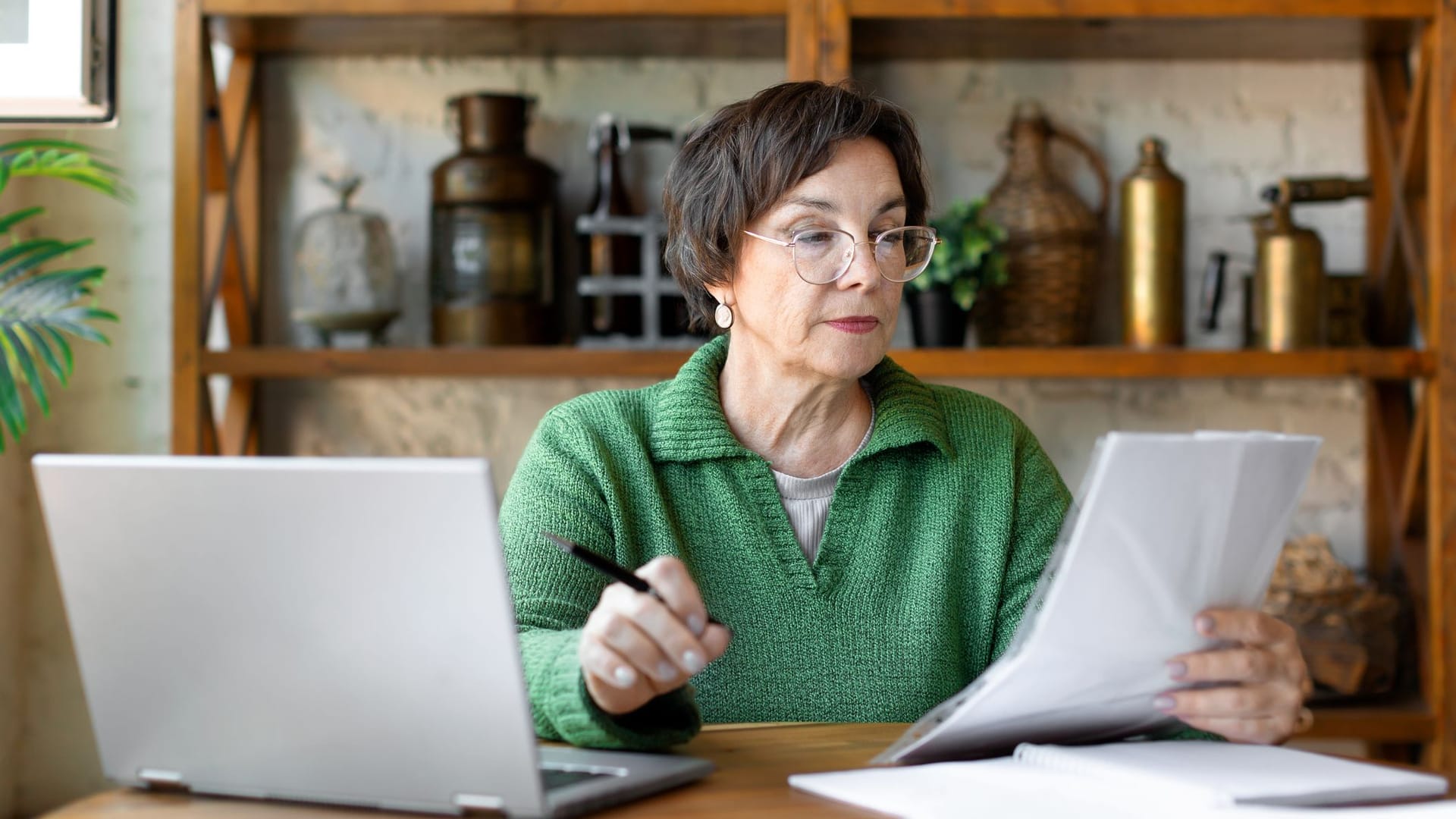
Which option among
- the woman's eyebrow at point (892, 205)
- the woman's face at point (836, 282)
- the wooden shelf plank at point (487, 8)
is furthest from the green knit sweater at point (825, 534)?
the wooden shelf plank at point (487, 8)

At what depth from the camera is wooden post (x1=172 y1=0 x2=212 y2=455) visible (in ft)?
7.57

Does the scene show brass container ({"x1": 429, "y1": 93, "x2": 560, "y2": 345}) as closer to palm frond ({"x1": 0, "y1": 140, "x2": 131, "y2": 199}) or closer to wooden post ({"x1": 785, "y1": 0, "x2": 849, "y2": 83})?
wooden post ({"x1": 785, "y1": 0, "x2": 849, "y2": 83})

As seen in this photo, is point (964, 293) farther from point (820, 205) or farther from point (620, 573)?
point (620, 573)

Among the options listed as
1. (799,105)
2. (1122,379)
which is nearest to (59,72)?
(799,105)

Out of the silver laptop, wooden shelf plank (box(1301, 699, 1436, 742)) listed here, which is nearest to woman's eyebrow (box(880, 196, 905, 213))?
the silver laptop

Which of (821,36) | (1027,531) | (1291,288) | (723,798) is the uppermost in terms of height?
(821,36)

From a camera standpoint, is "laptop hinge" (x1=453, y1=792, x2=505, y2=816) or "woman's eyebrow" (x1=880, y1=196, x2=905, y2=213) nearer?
"laptop hinge" (x1=453, y1=792, x2=505, y2=816)

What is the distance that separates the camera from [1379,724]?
2.35 m

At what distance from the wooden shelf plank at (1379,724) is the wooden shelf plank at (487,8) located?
154cm

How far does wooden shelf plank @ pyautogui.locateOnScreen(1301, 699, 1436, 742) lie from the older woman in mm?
1096

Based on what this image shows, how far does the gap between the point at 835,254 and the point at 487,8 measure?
3.65 ft

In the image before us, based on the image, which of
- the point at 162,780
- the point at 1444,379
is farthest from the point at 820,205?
the point at 1444,379

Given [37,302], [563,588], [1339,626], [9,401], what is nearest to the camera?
[563,588]

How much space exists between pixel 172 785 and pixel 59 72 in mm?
840
